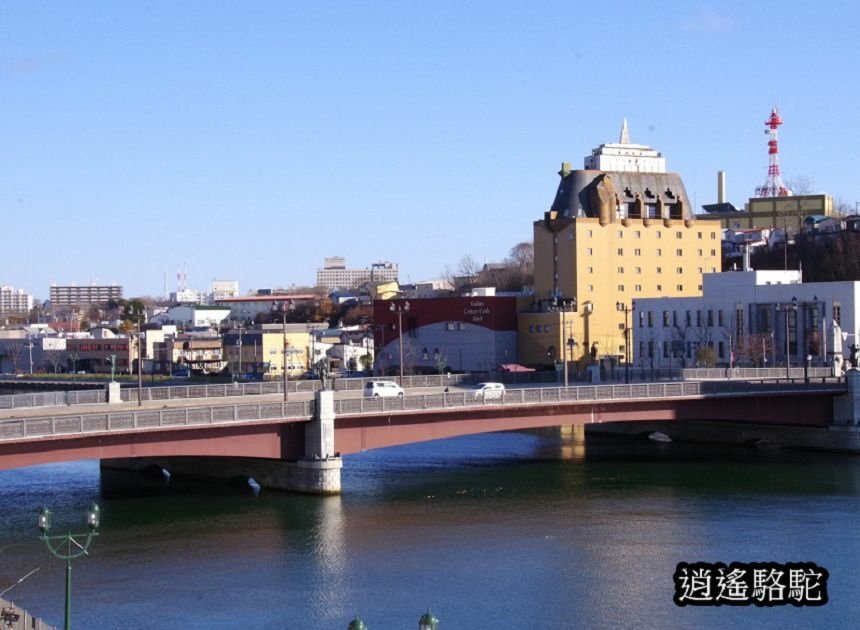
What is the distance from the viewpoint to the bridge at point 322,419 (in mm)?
54375

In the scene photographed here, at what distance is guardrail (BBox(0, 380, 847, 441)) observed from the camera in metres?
53.3

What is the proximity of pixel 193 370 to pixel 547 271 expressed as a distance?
51.9 meters

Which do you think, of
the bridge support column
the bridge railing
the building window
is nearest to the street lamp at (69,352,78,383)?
Result: the building window

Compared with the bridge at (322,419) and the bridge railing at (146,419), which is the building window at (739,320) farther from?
the bridge railing at (146,419)

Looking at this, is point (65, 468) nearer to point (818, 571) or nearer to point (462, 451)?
point (462, 451)

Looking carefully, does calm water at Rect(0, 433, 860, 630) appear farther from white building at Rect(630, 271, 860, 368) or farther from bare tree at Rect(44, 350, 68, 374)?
bare tree at Rect(44, 350, 68, 374)

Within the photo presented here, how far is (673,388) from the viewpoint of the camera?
74.0 m

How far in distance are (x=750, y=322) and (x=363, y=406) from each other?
185ft

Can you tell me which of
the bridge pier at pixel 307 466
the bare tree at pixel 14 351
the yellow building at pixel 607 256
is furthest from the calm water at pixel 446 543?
the bare tree at pixel 14 351

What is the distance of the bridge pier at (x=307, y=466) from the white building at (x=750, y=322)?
46.3 metres

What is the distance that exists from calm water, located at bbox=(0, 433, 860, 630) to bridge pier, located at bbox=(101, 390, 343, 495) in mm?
992

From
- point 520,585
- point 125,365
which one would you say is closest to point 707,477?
point 520,585

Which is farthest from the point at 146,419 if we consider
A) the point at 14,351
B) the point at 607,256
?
the point at 14,351

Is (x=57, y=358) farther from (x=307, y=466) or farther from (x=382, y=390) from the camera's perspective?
(x=307, y=466)
